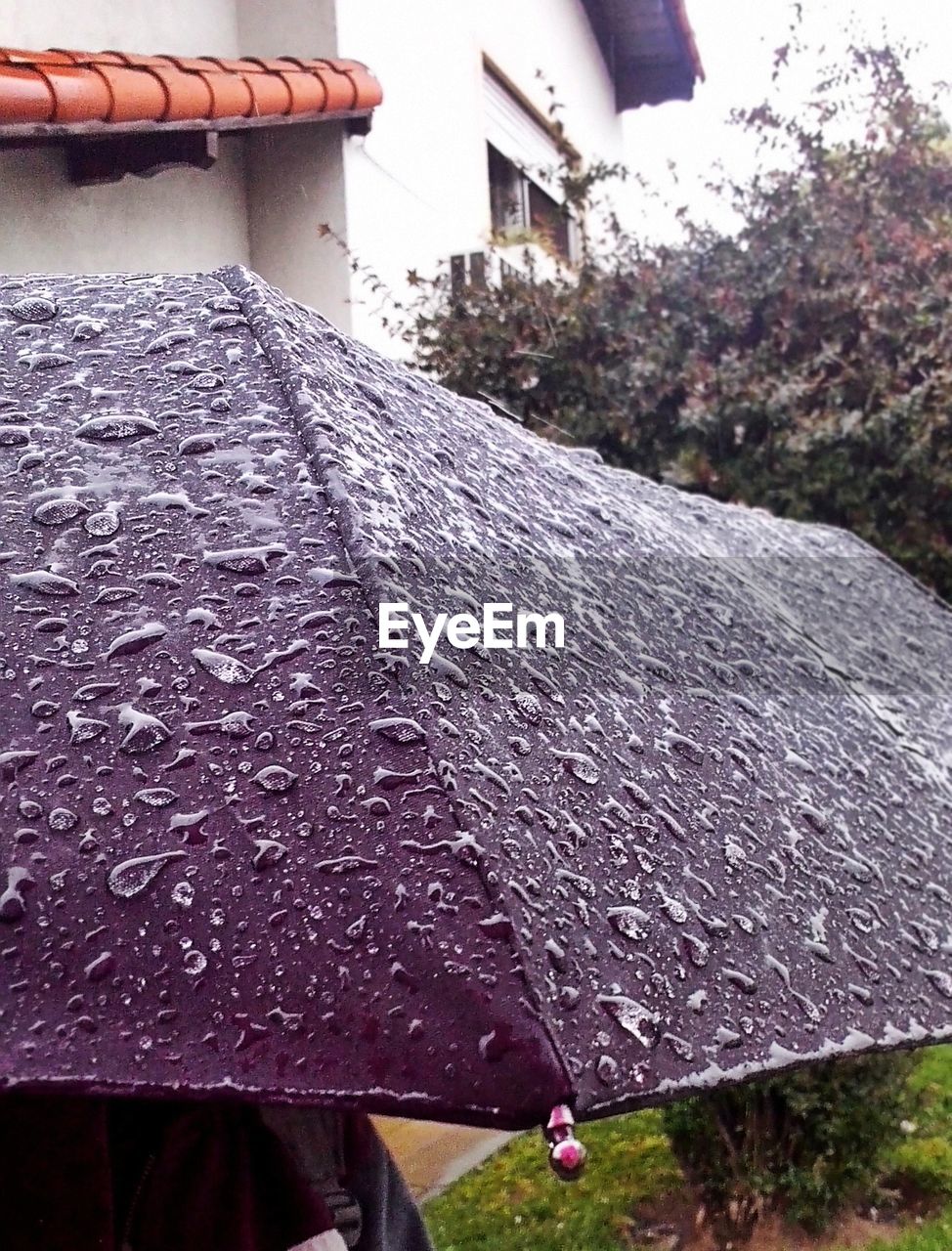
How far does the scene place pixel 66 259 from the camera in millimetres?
3590

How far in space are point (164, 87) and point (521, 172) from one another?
3.61 m

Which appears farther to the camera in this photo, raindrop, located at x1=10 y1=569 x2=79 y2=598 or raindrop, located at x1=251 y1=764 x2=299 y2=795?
raindrop, located at x1=10 y1=569 x2=79 y2=598

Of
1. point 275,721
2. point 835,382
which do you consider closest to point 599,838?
point 275,721

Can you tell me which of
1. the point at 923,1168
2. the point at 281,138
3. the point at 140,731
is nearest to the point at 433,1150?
the point at 923,1168

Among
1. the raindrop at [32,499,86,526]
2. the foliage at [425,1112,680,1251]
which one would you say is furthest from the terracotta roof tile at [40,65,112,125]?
the foliage at [425,1112,680,1251]

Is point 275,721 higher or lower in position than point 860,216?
lower

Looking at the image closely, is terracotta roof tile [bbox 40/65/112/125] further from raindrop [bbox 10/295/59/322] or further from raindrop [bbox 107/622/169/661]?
raindrop [bbox 107/622/169/661]

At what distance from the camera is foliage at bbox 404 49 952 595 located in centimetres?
583

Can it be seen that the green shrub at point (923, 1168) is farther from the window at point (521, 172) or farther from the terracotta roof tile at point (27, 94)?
the window at point (521, 172)

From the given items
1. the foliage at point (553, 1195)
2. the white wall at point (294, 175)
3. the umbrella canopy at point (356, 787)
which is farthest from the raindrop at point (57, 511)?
the foliage at point (553, 1195)

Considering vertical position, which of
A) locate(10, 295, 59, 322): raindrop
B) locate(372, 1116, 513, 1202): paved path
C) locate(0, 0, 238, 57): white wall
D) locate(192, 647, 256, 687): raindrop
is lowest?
locate(372, 1116, 513, 1202): paved path

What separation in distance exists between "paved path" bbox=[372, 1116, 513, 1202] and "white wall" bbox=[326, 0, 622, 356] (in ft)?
12.3

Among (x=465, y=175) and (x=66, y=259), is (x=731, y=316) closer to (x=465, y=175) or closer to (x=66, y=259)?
(x=465, y=175)

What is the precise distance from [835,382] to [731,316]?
0.68 meters
